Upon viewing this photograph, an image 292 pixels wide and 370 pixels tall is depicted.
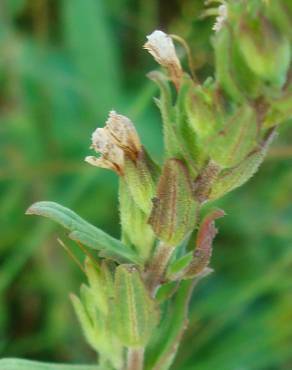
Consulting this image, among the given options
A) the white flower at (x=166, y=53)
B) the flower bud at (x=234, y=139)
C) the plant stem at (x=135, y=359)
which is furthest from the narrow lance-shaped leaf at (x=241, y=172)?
the plant stem at (x=135, y=359)

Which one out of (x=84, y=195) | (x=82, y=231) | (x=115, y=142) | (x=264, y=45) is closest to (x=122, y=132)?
(x=115, y=142)

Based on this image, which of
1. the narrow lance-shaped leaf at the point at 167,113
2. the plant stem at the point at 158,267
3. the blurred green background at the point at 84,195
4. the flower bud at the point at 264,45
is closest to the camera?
the flower bud at the point at 264,45

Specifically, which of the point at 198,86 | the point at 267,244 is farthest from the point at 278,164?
the point at 198,86

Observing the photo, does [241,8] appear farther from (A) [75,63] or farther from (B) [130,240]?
(A) [75,63]

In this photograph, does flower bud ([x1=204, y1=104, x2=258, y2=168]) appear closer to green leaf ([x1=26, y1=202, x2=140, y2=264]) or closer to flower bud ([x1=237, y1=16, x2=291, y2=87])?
flower bud ([x1=237, y1=16, x2=291, y2=87])

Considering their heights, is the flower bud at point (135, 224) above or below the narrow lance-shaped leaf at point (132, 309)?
above

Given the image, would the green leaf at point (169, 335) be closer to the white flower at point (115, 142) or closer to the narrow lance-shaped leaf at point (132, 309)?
the narrow lance-shaped leaf at point (132, 309)
